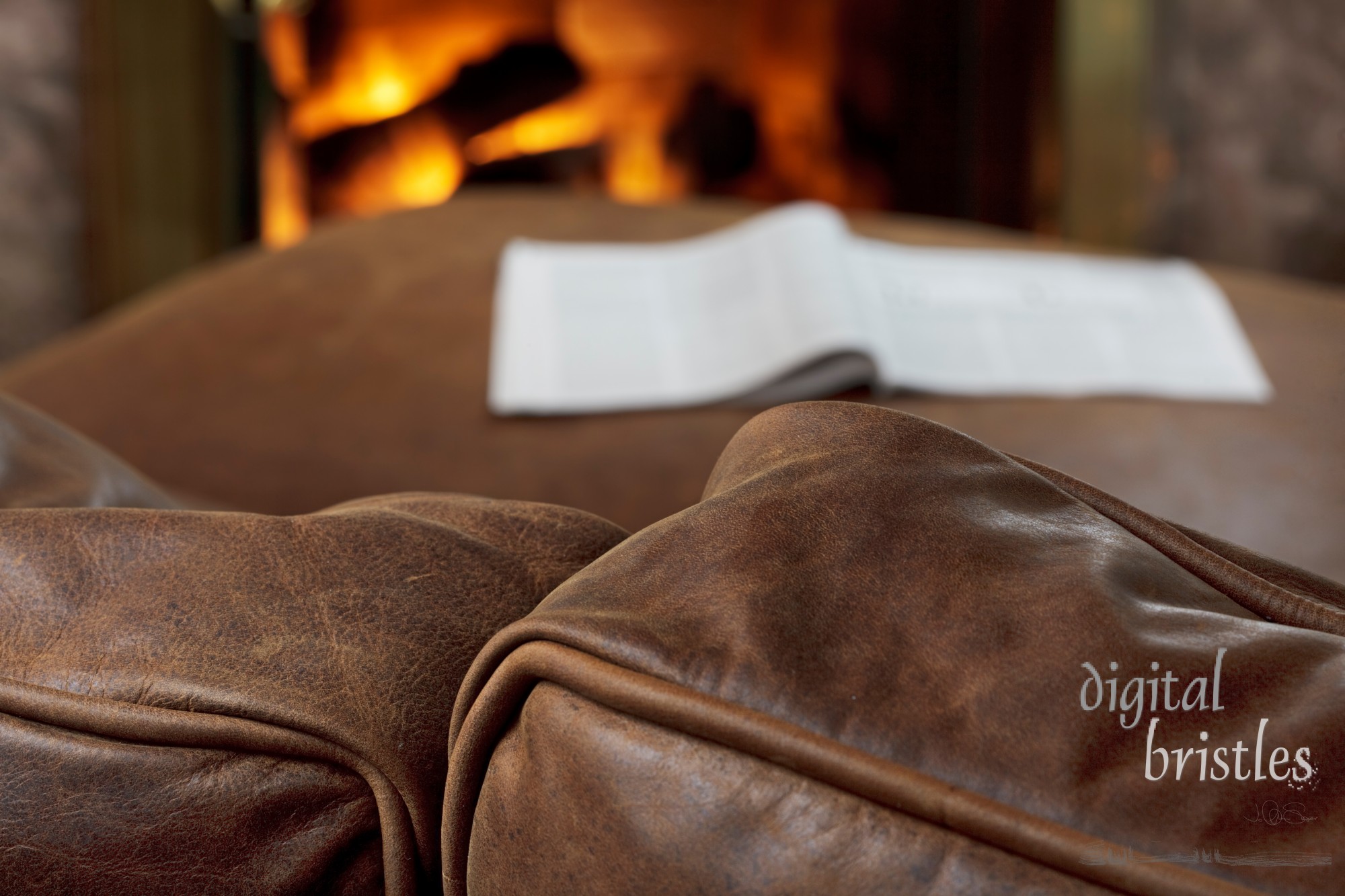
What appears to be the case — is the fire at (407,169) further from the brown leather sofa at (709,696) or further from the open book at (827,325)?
the brown leather sofa at (709,696)

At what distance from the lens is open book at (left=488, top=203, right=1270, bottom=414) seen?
0.87m

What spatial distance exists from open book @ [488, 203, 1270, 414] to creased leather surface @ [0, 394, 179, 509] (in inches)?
19.9

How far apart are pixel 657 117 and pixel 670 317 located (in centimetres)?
181

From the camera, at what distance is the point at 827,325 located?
0.84 m

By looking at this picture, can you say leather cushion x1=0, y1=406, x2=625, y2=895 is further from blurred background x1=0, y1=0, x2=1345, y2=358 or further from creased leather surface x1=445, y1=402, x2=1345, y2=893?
blurred background x1=0, y1=0, x2=1345, y2=358

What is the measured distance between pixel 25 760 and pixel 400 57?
260 centimetres

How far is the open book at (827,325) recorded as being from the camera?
867mm

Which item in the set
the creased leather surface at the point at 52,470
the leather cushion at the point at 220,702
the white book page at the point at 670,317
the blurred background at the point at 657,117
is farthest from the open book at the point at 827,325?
the blurred background at the point at 657,117

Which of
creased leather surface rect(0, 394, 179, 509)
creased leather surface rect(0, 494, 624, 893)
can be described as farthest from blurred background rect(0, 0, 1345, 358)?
creased leather surface rect(0, 494, 624, 893)

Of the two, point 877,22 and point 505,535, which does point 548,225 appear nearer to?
point 505,535

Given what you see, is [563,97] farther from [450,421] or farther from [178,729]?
[178,729]

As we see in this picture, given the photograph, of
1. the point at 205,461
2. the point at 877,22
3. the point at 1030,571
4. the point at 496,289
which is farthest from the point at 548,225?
the point at 877,22

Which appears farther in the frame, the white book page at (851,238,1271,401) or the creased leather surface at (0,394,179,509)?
the white book page at (851,238,1271,401)

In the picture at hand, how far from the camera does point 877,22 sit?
8.63 feet
